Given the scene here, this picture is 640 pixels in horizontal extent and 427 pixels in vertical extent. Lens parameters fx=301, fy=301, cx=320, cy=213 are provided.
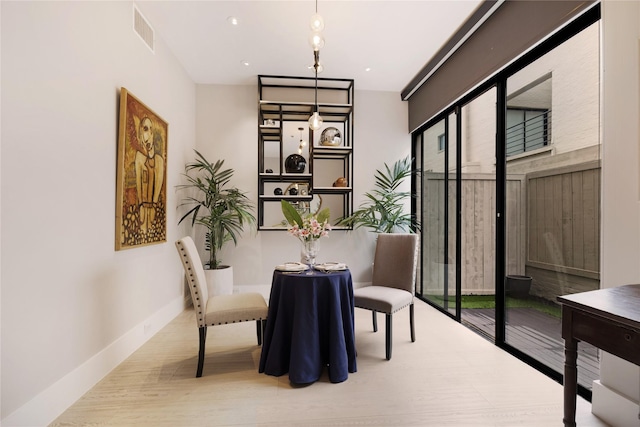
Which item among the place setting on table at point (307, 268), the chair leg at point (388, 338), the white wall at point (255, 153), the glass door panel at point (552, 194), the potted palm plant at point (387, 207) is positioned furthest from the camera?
the white wall at point (255, 153)

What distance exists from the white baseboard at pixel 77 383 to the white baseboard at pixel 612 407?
10.4 ft

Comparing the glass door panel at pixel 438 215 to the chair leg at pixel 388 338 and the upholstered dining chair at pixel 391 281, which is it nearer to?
the upholstered dining chair at pixel 391 281

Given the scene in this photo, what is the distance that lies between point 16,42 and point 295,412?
2.55m

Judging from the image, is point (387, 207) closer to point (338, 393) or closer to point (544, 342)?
point (544, 342)

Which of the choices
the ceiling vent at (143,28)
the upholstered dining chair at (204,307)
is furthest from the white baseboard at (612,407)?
the ceiling vent at (143,28)

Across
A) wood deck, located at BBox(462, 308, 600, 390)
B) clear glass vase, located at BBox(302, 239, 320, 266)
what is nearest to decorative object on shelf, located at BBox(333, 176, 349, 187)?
clear glass vase, located at BBox(302, 239, 320, 266)

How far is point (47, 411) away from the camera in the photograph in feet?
5.65

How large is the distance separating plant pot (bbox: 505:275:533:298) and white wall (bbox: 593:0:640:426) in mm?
803

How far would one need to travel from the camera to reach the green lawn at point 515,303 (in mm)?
2291

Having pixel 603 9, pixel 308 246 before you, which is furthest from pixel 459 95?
pixel 308 246

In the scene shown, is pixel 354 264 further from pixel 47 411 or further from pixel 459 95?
pixel 47 411

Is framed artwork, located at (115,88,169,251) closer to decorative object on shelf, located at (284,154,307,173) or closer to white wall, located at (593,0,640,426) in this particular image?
decorative object on shelf, located at (284,154,307,173)

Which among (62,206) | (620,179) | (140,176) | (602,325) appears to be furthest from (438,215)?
(62,206)

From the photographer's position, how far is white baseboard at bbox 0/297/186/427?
161cm
